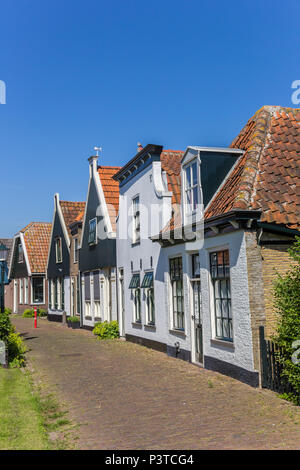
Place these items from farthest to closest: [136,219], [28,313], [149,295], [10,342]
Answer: [28,313]
[136,219]
[149,295]
[10,342]

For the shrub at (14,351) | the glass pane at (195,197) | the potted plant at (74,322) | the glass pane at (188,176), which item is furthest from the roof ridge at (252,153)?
the potted plant at (74,322)

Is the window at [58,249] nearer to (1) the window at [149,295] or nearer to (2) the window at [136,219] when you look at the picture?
(2) the window at [136,219]

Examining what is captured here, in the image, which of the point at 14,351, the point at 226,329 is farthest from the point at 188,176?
the point at 14,351

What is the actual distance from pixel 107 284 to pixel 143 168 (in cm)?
710

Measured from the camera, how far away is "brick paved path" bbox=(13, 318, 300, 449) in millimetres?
6520

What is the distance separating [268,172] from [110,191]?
40.3 ft

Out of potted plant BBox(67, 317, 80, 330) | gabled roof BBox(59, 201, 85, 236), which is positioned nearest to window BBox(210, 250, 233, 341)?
potted plant BBox(67, 317, 80, 330)

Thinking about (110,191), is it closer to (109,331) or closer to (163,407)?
(109,331)

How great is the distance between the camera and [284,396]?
28.0 feet

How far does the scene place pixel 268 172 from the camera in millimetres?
10953

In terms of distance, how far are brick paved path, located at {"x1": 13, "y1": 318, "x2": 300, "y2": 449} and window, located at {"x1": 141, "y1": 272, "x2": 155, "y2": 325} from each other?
2478 mm

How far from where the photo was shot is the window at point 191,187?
12555 mm

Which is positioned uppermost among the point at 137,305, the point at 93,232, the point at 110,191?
the point at 110,191

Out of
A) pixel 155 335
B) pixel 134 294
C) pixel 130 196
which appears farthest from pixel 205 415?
pixel 130 196
